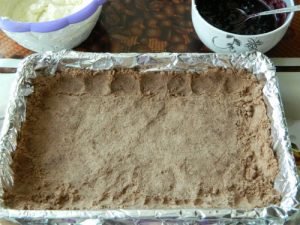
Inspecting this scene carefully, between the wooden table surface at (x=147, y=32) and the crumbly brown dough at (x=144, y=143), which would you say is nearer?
the crumbly brown dough at (x=144, y=143)

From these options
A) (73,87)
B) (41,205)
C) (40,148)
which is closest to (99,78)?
(73,87)

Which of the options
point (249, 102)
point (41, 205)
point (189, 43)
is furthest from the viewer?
point (189, 43)

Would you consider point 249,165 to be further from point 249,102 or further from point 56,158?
point 56,158

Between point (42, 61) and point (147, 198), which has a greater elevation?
point (42, 61)

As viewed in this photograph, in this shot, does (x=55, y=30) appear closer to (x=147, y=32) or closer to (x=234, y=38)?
(x=147, y=32)

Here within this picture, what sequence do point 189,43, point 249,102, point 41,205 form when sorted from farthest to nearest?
point 189,43 < point 249,102 < point 41,205

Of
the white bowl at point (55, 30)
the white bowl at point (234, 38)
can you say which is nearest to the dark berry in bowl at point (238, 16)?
the white bowl at point (234, 38)

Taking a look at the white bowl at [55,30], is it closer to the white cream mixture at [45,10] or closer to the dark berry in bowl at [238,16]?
the white cream mixture at [45,10]
